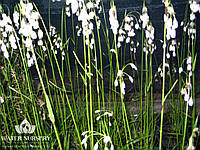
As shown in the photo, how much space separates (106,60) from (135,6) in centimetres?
61

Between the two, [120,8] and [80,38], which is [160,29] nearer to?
[120,8]

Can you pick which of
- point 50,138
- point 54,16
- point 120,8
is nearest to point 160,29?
point 120,8

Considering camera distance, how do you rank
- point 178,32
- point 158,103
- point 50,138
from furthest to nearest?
point 178,32
point 158,103
point 50,138

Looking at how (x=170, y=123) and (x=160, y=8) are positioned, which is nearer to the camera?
(x=170, y=123)

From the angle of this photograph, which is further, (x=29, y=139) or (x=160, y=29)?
(x=160, y=29)

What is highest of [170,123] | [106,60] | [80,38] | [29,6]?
[29,6]

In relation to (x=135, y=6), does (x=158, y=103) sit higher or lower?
lower

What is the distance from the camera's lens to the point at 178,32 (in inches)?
100

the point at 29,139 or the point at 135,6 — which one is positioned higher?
the point at 135,6

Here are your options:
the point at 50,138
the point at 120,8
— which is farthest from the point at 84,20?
the point at 120,8

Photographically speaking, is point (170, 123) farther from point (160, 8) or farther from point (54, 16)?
point (54, 16)

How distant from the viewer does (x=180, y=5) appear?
7.77ft

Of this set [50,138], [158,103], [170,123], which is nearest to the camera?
[50,138]

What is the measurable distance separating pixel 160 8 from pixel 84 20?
5.62ft
